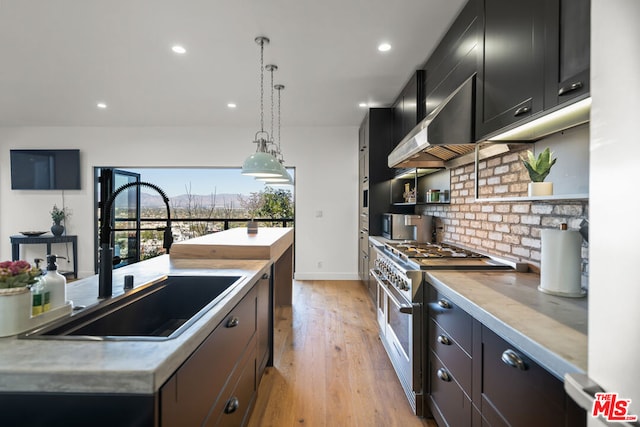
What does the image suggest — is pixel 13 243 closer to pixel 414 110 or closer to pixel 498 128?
pixel 414 110

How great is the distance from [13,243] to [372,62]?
6.10m

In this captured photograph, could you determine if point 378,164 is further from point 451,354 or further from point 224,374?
point 224,374

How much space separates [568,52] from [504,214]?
3.75 feet

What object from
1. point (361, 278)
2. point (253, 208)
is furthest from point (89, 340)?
point (253, 208)

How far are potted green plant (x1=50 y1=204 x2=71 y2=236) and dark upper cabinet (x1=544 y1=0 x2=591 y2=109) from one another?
6.69 m

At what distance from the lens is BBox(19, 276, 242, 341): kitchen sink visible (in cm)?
97

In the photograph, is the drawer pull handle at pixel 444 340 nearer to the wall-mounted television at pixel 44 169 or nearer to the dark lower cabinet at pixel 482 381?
the dark lower cabinet at pixel 482 381

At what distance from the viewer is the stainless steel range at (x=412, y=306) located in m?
1.88

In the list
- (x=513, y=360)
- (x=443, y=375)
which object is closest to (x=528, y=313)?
(x=513, y=360)

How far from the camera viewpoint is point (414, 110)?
10.4 feet

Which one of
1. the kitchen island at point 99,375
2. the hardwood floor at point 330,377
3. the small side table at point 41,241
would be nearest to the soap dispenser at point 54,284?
the kitchen island at point 99,375

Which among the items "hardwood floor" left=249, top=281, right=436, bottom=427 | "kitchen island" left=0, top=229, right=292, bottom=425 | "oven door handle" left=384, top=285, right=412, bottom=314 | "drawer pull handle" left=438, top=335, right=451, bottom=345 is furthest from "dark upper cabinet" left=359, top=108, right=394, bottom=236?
"kitchen island" left=0, top=229, right=292, bottom=425

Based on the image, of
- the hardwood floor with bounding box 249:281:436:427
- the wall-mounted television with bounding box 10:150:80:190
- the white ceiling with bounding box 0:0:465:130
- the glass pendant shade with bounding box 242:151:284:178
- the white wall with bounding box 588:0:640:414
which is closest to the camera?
the white wall with bounding box 588:0:640:414

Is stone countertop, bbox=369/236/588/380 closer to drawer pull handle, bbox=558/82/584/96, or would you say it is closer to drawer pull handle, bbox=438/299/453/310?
drawer pull handle, bbox=438/299/453/310
